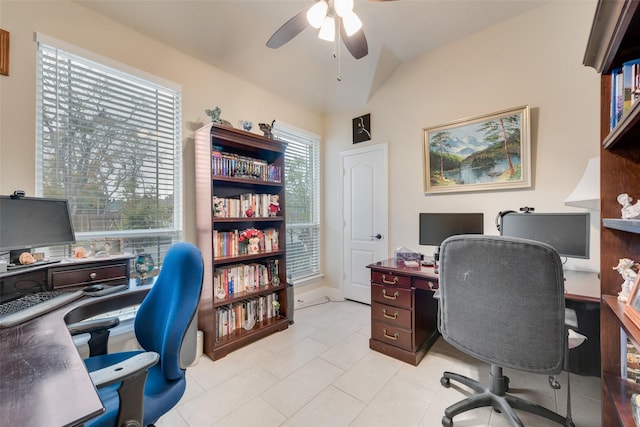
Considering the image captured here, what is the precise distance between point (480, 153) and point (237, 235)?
258 centimetres

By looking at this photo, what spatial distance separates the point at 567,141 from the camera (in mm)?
2117

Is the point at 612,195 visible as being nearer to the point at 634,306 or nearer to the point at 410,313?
the point at 634,306

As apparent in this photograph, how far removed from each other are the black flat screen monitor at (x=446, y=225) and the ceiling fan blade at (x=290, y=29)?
1.99 m

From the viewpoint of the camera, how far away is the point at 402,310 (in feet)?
6.98

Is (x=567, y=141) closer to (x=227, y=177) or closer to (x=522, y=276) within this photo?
(x=522, y=276)

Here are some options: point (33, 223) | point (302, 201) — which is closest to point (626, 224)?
point (33, 223)

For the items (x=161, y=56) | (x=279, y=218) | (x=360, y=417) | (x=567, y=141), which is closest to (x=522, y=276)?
(x=360, y=417)

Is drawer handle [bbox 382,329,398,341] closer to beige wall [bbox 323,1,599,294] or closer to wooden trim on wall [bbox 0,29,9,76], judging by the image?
beige wall [bbox 323,1,599,294]

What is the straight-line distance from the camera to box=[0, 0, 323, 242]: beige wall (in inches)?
61.6

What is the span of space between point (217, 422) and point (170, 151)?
2137 millimetres

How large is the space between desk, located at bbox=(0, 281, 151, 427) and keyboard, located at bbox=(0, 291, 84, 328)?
31mm

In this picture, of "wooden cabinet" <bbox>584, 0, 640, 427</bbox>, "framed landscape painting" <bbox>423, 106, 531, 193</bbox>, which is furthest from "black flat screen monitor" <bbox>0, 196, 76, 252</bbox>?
"framed landscape painting" <bbox>423, 106, 531, 193</bbox>

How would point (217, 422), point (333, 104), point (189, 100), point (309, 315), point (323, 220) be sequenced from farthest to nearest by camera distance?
point (323, 220)
point (333, 104)
point (309, 315)
point (189, 100)
point (217, 422)

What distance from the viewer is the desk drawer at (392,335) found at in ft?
6.90
